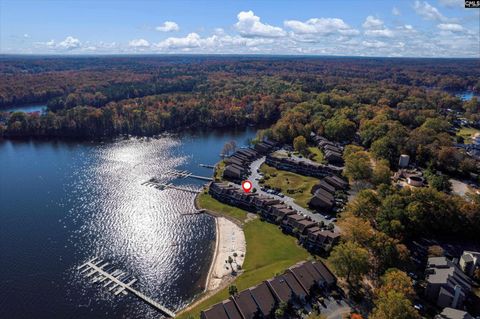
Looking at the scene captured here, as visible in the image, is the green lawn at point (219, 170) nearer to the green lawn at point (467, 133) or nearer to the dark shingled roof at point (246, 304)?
the dark shingled roof at point (246, 304)

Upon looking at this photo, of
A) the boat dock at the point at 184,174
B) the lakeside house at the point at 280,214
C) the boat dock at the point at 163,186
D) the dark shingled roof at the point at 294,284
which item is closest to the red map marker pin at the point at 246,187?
the lakeside house at the point at 280,214

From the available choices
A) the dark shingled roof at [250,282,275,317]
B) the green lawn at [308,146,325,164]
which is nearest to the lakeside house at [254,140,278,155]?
the green lawn at [308,146,325,164]

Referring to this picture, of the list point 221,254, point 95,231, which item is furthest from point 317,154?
point 95,231

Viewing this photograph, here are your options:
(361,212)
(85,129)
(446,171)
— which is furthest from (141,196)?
(446,171)

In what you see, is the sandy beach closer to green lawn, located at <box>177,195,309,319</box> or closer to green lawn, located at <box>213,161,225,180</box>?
green lawn, located at <box>177,195,309,319</box>

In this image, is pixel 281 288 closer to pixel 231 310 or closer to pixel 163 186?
pixel 231 310
